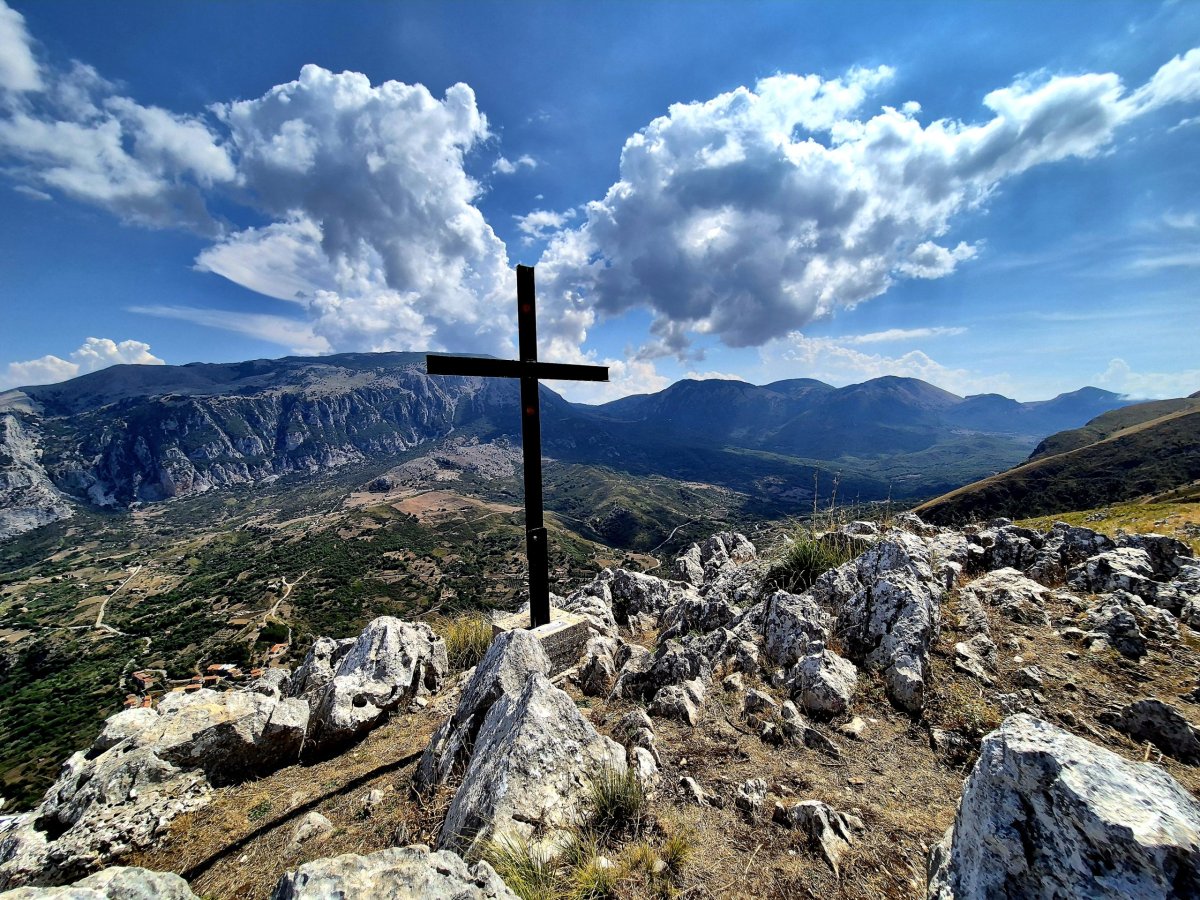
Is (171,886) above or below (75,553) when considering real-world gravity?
above

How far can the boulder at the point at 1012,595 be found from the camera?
7215mm

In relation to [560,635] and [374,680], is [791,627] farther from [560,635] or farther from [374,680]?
[374,680]

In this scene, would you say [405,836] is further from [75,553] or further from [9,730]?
[75,553]

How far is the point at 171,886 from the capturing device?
308 centimetres

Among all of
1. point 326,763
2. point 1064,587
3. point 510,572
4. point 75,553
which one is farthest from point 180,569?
point 1064,587

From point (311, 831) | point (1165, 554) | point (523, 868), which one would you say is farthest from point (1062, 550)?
point (311, 831)

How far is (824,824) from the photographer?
152 inches

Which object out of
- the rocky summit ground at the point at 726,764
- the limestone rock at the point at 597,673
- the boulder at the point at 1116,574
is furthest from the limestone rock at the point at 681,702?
the boulder at the point at 1116,574

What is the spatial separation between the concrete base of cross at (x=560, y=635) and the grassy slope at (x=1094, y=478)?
81336 mm

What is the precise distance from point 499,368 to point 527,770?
5.96 m

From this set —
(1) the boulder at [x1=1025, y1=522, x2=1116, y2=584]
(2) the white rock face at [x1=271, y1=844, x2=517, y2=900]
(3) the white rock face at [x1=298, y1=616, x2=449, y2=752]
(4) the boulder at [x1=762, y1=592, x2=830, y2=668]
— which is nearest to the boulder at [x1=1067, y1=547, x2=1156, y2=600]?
(1) the boulder at [x1=1025, y1=522, x2=1116, y2=584]

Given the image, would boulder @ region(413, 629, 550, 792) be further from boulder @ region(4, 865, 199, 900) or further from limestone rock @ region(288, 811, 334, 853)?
boulder @ region(4, 865, 199, 900)

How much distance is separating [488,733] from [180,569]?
164999mm

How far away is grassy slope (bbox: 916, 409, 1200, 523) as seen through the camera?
81.8 m
